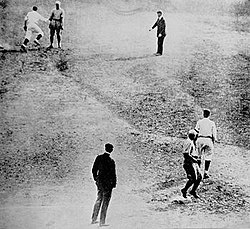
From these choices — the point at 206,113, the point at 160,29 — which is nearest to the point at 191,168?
the point at 206,113

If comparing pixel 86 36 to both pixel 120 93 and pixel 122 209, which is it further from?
pixel 122 209

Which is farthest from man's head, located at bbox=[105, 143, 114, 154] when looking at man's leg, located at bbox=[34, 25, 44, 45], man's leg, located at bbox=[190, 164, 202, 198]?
man's leg, located at bbox=[34, 25, 44, 45]

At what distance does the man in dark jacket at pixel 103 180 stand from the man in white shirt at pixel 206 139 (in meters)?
1.04

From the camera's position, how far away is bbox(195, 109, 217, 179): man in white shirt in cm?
530

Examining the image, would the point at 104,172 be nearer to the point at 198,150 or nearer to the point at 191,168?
the point at 191,168

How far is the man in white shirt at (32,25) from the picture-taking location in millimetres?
5562

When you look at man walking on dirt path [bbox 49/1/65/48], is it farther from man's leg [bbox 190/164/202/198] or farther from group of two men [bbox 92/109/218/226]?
man's leg [bbox 190/164/202/198]

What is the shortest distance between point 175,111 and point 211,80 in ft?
1.85

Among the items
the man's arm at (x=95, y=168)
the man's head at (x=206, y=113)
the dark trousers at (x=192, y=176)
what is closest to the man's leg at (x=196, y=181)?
the dark trousers at (x=192, y=176)

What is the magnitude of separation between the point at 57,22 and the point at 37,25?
23 centimetres

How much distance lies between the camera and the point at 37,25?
5.59m

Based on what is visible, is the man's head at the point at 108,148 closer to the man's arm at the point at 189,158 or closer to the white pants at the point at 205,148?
the man's arm at the point at 189,158

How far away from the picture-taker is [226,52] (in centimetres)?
579

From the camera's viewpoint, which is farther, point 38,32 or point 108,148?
point 38,32
